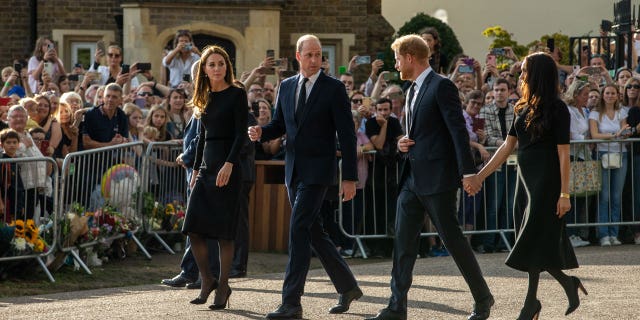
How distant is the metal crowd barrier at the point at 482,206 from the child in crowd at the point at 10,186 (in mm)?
3874

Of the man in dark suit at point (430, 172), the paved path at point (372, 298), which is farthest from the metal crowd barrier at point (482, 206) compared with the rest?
the man in dark suit at point (430, 172)

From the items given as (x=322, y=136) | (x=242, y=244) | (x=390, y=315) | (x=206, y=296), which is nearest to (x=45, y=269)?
(x=242, y=244)

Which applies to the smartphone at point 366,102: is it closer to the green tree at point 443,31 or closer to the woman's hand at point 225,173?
the woman's hand at point 225,173

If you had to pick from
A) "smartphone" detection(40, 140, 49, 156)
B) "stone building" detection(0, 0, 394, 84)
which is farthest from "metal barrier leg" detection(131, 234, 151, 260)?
"stone building" detection(0, 0, 394, 84)

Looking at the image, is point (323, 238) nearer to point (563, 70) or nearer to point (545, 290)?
point (545, 290)

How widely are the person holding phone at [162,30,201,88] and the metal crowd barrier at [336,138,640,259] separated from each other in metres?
5.04

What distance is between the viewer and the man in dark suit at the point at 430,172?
928 centimetres

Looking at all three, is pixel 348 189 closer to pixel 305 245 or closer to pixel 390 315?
pixel 305 245

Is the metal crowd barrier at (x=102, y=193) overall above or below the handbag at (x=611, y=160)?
below

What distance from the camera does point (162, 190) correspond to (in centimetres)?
1547

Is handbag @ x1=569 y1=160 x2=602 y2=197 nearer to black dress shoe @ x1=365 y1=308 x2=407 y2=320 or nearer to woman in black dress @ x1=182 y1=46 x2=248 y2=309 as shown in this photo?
woman in black dress @ x1=182 y1=46 x2=248 y2=309

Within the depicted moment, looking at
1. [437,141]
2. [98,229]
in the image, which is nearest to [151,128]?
[98,229]

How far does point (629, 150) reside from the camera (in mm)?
16062

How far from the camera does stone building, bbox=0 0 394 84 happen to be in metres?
30.4
